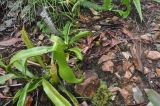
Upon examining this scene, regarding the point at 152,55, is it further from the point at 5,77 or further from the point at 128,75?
the point at 5,77

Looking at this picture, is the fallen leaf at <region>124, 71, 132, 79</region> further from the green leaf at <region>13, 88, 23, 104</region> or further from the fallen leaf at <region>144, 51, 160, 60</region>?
the green leaf at <region>13, 88, 23, 104</region>

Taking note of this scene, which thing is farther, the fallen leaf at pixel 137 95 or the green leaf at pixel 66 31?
the green leaf at pixel 66 31

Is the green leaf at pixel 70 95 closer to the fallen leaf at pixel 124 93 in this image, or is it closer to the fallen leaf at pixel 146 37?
the fallen leaf at pixel 124 93

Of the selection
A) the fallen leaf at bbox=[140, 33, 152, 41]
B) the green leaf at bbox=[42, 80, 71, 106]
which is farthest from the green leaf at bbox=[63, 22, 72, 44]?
the fallen leaf at bbox=[140, 33, 152, 41]

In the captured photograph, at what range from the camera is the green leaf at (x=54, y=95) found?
1565 mm

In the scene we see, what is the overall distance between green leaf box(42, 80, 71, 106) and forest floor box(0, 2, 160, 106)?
0.14 meters

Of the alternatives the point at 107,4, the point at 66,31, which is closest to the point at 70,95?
the point at 66,31

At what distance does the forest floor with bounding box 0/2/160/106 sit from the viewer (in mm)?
1713

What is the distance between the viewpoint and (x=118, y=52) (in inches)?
73.3

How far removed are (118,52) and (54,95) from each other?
479mm

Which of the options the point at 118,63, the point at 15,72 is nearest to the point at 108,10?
the point at 118,63

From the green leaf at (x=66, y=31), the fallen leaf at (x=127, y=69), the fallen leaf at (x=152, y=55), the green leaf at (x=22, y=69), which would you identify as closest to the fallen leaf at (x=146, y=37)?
the fallen leaf at (x=152, y=55)

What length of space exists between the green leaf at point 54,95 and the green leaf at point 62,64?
0.08 meters

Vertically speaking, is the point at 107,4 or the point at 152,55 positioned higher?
the point at 107,4
